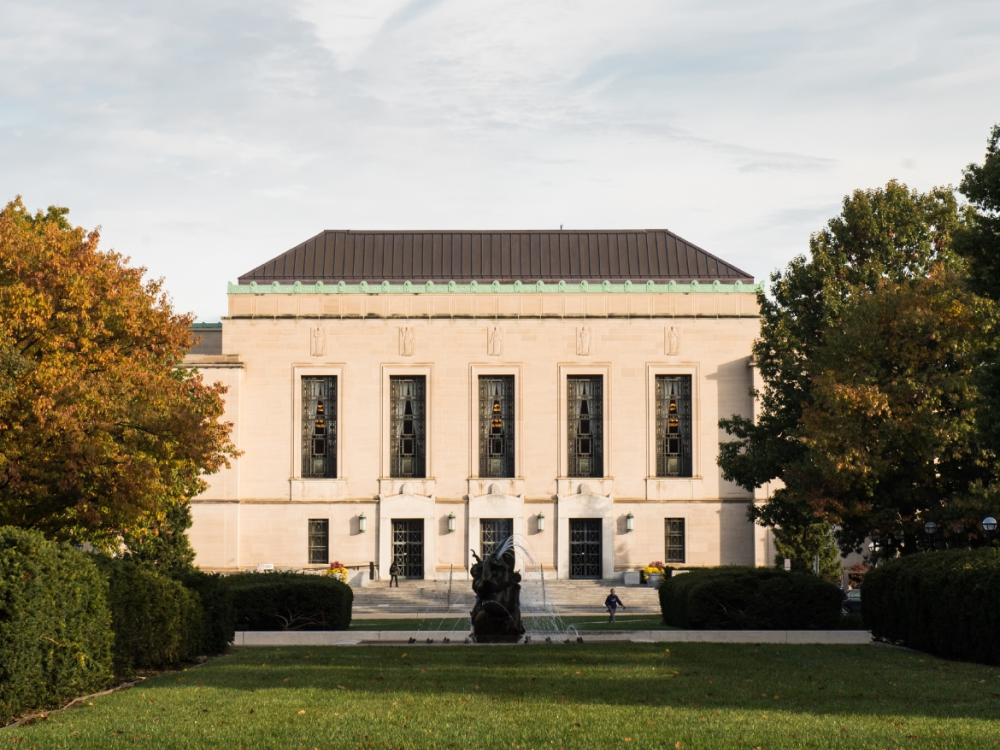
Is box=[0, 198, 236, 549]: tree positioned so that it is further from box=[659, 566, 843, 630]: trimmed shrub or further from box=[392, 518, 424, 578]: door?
box=[392, 518, 424, 578]: door

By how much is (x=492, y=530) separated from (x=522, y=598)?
791cm

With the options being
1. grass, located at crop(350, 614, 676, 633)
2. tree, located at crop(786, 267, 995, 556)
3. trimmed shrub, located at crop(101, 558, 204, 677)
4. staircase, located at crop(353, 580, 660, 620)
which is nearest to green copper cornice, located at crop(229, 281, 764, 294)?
staircase, located at crop(353, 580, 660, 620)

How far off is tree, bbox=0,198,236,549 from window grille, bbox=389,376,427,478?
28.8 metres

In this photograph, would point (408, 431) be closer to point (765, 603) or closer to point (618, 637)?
point (765, 603)

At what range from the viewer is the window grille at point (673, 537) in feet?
200

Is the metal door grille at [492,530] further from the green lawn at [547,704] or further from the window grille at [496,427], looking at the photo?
the green lawn at [547,704]

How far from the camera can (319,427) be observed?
61.8 metres

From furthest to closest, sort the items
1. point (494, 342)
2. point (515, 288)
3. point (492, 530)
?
1. point (515, 288)
2. point (494, 342)
3. point (492, 530)

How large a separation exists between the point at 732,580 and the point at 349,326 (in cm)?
3574

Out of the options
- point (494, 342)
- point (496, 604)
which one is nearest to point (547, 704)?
point (496, 604)

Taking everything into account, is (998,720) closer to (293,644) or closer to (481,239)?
(293,644)

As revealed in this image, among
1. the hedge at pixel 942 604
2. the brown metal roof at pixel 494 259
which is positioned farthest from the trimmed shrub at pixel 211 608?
the brown metal roof at pixel 494 259

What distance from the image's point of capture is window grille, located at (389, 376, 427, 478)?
61500 millimetres

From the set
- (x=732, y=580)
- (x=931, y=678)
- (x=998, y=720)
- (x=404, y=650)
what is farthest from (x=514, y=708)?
(x=732, y=580)
